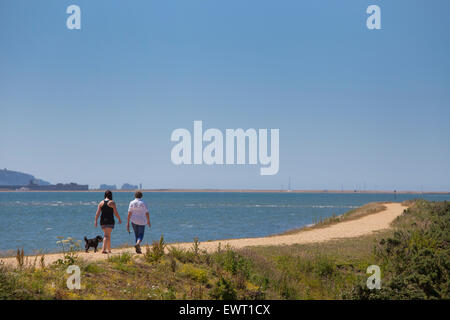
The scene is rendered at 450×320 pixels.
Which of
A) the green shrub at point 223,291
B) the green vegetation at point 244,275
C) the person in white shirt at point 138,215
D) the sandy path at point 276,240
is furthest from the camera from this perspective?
the person in white shirt at point 138,215

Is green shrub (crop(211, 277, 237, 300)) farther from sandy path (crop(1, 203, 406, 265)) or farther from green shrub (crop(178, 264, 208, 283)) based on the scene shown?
sandy path (crop(1, 203, 406, 265))

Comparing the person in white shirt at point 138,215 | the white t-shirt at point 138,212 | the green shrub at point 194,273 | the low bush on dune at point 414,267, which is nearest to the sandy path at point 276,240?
the person in white shirt at point 138,215

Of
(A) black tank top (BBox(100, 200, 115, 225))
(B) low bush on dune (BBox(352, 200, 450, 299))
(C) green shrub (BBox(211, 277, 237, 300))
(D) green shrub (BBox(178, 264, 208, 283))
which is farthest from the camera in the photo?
(A) black tank top (BBox(100, 200, 115, 225))

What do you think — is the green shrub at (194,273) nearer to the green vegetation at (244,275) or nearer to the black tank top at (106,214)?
the green vegetation at (244,275)

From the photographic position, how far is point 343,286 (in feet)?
43.6

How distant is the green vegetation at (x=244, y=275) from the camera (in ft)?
31.9

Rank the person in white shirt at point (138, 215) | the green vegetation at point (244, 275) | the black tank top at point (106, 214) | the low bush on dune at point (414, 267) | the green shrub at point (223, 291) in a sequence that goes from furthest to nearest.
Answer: the person in white shirt at point (138, 215) → the black tank top at point (106, 214) → the low bush on dune at point (414, 267) → the green shrub at point (223, 291) → the green vegetation at point (244, 275)

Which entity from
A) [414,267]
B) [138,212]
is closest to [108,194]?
[138,212]

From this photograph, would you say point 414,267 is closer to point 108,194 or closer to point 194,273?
point 194,273

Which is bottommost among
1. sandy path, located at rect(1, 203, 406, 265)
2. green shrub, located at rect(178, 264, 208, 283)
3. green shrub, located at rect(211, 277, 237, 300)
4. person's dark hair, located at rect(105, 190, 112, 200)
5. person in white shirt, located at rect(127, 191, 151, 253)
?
sandy path, located at rect(1, 203, 406, 265)

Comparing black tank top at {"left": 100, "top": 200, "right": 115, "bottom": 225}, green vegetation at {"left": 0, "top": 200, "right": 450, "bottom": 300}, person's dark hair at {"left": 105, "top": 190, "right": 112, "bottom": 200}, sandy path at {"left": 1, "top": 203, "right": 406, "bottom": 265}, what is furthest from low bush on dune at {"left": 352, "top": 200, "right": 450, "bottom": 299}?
person's dark hair at {"left": 105, "top": 190, "right": 112, "bottom": 200}

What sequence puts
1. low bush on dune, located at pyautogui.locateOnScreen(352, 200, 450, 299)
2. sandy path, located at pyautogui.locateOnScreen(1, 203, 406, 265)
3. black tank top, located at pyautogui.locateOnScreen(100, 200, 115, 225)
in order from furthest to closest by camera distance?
1. black tank top, located at pyautogui.locateOnScreen(100, 200, 115, 225)
2. sandy path, located at pyautogui.locateOnScreen(1, 203, 406, 265)
3. low bush on dune, located at pyautogui.locateOnScreen(352, 200, 450, 299)

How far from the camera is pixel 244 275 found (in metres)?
12.1

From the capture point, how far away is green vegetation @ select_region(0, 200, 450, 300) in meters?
9.72
